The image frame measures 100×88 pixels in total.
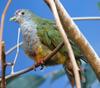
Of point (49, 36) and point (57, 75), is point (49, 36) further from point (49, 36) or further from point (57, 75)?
point (57, 75)

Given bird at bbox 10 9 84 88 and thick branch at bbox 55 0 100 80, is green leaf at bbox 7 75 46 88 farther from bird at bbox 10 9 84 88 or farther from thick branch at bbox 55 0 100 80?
thick branch at bbox 55 0 100 80

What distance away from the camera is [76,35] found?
0.49 meters

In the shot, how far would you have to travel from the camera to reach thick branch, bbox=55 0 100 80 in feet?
1.53

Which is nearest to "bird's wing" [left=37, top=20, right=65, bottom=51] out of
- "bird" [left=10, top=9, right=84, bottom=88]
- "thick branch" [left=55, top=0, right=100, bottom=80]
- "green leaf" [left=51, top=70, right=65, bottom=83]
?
"bird" [left=10, top=9, right=84, bottom=88]

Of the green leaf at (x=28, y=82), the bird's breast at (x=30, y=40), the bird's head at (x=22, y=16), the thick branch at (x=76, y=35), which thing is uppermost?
the bird's head at (x=22, y=16)

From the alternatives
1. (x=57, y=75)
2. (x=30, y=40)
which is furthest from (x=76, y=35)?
(x=57, y=75)

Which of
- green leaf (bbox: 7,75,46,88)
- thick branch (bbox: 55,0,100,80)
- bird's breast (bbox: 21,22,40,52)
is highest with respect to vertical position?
bird's breast (bbox: 21,22,40,52)

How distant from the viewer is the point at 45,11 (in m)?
1.12

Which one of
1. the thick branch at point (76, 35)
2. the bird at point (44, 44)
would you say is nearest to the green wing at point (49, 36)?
the bird at point (44, 44)

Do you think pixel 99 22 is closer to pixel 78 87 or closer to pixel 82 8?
pixel 82 8

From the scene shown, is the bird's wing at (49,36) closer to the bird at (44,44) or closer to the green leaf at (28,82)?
the bird at (44,44)

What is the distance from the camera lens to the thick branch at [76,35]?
0.47 m

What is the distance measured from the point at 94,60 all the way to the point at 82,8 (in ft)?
1.84

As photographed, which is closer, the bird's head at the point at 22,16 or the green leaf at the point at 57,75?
the bird's head at the point at 22,16
